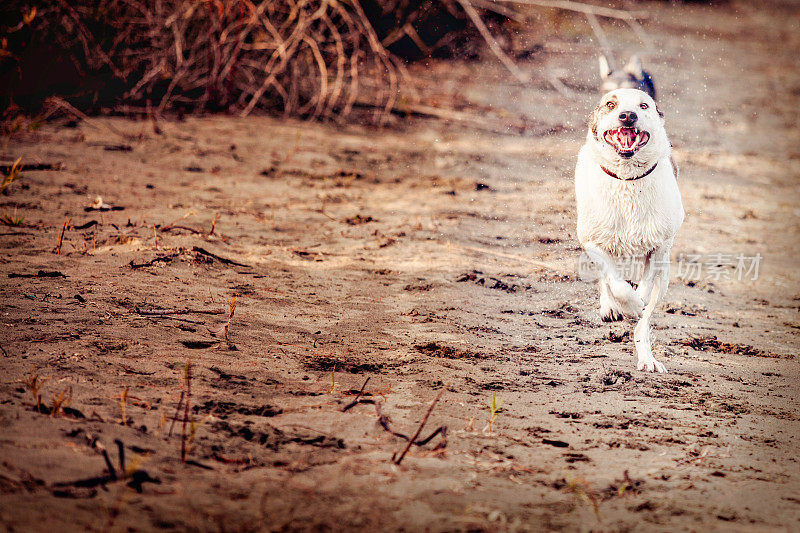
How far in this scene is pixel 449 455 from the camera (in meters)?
2.97

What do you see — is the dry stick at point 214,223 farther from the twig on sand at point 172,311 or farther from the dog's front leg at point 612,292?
the dog's front leg at point 612,292

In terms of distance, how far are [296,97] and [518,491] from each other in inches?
282

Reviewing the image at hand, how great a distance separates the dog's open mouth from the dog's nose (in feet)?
0.20

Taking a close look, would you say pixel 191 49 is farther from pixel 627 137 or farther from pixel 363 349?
pixel 627 137

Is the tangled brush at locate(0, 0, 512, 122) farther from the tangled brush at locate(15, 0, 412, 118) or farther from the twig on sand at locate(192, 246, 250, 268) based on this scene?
the twig on sand at locate(192, 246, 250, 268)

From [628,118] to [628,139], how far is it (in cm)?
13

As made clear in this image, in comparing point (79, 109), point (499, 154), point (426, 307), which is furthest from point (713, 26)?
point (426, 307)

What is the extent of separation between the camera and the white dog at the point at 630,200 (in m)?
4.00

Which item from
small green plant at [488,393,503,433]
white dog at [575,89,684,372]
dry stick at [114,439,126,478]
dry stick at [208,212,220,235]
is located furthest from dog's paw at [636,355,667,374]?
dry stick at [208,212,220,235]

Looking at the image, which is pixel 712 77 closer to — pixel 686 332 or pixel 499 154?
pixel 499 154

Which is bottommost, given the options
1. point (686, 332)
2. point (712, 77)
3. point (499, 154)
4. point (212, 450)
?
point (212, 450)

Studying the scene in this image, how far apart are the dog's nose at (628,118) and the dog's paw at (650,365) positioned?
120 centimetres

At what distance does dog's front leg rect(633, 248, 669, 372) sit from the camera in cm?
408

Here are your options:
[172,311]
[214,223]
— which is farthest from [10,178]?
[172,311]
